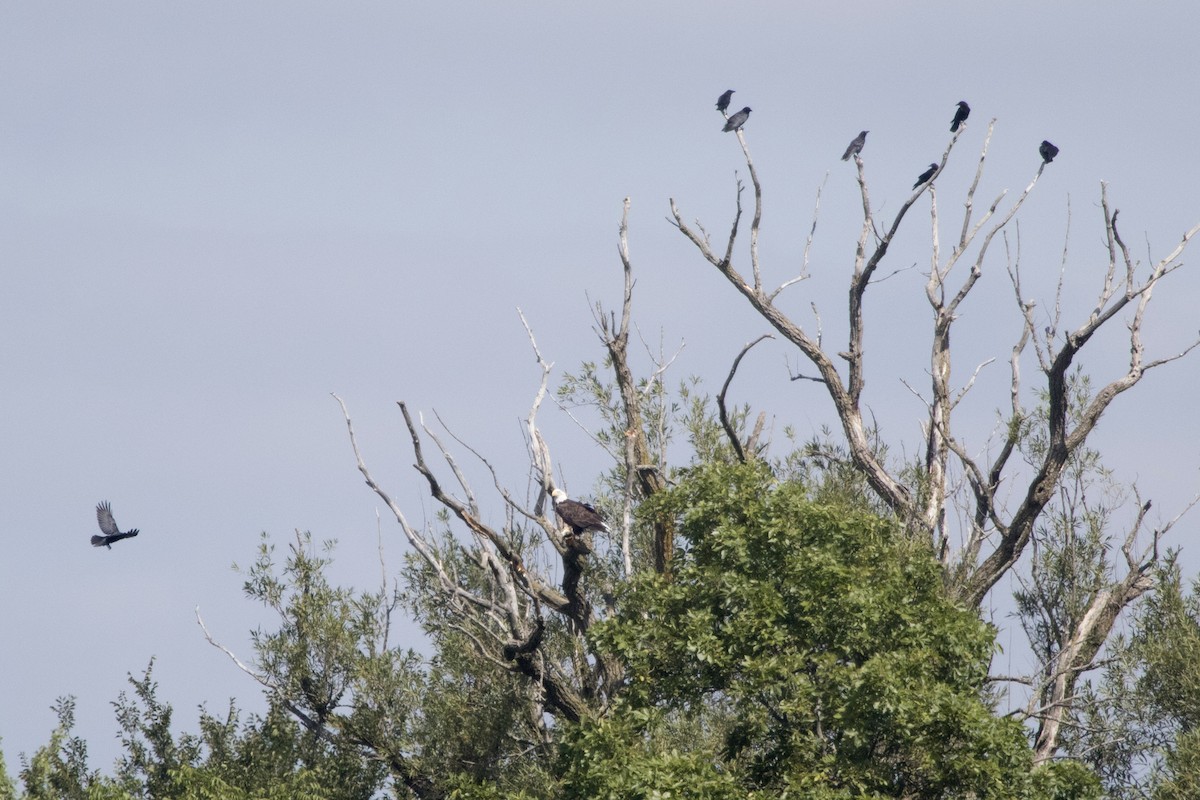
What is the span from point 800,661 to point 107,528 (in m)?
11.0

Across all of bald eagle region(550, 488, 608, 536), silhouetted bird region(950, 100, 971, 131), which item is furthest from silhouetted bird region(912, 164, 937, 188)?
bald eagle region(550, 488, 608, 536)

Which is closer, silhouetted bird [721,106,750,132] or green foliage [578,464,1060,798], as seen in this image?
green foliage [578,464,1060,798]

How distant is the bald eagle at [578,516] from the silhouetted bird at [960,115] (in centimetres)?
1359

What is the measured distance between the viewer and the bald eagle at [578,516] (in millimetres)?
20297

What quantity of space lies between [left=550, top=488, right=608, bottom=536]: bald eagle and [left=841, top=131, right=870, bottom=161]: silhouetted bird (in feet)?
41.6

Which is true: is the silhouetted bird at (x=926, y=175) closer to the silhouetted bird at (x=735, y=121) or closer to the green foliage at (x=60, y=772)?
the silhouetted bird at (x=735, y=121)

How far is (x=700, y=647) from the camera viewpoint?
56.9 ft

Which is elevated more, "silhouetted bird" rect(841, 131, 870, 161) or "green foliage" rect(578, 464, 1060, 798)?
"silhouetted bird" rect(841, 131, 870, 161)

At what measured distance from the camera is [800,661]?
1697 cm

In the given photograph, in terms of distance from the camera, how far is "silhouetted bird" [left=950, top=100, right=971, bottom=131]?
29.6 meters

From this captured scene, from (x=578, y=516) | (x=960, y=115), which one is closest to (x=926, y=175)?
(x=960, y=115)

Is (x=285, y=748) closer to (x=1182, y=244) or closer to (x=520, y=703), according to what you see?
(x=520, y=703)

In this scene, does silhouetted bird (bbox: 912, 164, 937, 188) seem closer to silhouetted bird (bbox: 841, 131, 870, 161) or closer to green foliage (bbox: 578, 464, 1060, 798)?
silhouetted bird (bbox: 841, 131, 870, 161)

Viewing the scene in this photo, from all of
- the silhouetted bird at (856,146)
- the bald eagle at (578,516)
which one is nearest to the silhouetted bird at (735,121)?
the silhouetted bird at (856,146)
